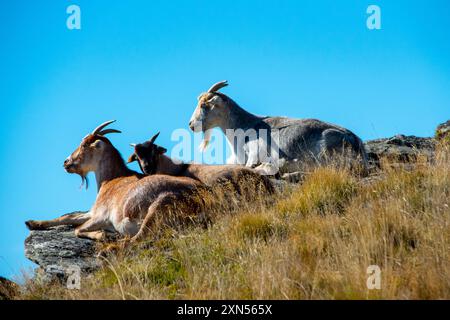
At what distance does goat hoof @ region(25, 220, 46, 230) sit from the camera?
40.8 ft

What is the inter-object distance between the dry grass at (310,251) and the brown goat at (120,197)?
1.75 feet

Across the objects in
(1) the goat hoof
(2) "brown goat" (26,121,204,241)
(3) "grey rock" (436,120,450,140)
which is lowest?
(1) the goat hoof

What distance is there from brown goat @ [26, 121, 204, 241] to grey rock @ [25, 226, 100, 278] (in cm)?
33

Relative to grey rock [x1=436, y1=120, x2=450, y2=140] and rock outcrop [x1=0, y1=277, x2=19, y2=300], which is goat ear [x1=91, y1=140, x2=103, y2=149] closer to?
rock outcrop [x1=0, y1=277, x2=19, y2=300]

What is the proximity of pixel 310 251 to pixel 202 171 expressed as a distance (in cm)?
574

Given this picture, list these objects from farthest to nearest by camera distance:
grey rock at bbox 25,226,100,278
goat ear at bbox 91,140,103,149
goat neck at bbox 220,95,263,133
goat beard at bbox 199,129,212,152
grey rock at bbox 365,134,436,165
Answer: goat beard at bbox 199,129,212,152
goat neck at bbox 220,95,263,133
grey rock at bbox 365,134,436,165
goat ear at bbox 91,140,103,149
grey rock at bbox 25,226,100,278

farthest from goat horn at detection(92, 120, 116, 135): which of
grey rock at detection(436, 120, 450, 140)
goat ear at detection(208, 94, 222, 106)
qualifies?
grey rock at detection(436, 120, 450, 140)

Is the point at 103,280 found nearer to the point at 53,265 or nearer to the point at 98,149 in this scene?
the point at 53,265

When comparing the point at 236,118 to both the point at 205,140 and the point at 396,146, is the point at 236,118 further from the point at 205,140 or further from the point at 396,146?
the point at 396,146

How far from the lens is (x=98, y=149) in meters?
13.9

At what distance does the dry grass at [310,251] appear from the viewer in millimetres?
7246

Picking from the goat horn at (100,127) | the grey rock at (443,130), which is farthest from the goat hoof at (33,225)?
the grey rock at (443,130)

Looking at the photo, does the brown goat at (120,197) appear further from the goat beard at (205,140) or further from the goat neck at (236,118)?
the goat neck at (236,118)
